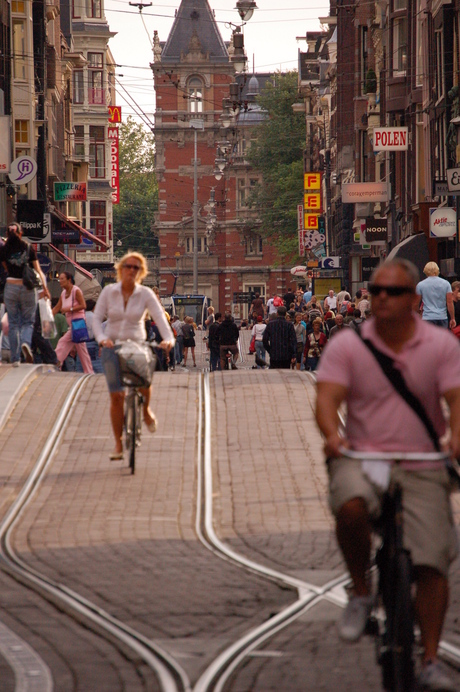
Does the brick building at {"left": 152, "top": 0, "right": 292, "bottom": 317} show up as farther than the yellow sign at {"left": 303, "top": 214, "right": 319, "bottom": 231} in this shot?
Yes

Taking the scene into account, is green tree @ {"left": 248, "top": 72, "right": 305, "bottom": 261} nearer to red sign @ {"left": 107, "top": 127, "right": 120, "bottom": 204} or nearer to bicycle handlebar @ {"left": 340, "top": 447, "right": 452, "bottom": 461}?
red sign @ {"left": 107, "top": 127, "right": 120, "bottom": 204}

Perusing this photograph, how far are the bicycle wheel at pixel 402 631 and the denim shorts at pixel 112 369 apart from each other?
6.37 meters

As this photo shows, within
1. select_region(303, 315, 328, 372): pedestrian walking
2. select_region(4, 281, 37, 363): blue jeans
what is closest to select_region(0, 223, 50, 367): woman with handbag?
select_region(4, 281, 37, 363): blue jeans

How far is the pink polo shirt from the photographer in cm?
490

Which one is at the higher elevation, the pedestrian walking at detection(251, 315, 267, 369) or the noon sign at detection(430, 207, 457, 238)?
the noon sign at detection(430, 207, 457, 238)

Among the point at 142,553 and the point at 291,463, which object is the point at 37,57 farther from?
the point at 142,553

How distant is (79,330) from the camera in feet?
60.8

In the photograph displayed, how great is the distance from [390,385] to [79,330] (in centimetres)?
1390

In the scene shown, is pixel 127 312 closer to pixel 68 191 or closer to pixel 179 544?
pixel 179 544

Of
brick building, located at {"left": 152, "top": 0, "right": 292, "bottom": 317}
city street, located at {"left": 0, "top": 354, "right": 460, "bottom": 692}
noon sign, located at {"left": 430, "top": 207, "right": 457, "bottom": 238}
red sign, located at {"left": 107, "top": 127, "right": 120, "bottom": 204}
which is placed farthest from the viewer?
brick building, located at {"left": 152, "top": 0, "right": 292, "bottom": 317}

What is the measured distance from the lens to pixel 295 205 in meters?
85.8

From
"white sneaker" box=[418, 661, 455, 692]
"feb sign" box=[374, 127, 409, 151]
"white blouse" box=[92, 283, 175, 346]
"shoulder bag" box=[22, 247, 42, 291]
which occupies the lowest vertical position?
"white sneaker" box=[418, 661, 455, 692]

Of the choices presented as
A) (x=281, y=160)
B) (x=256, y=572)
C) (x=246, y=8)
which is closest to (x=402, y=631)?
(x=256, y=572)

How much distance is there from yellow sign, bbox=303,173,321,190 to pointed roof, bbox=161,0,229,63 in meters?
50.3
